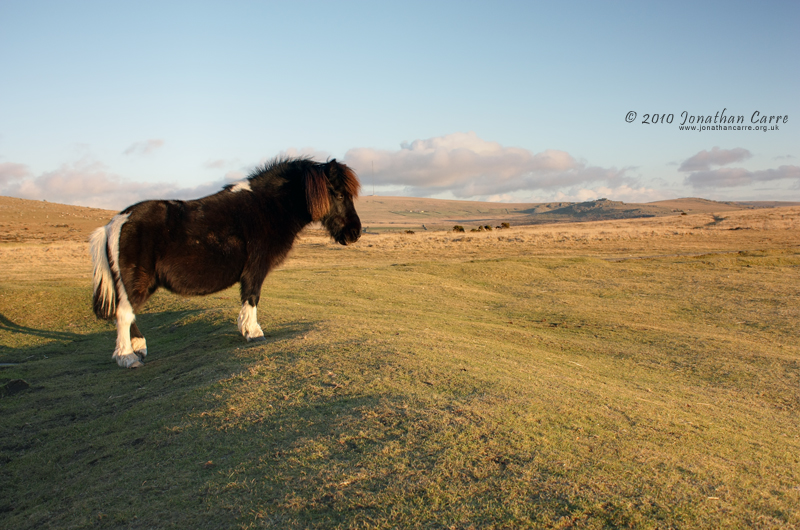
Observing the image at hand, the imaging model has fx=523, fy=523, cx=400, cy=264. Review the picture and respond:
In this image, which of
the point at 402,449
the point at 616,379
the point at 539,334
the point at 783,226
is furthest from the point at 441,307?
the point at 783,226

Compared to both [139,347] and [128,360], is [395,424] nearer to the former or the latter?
[128,360]

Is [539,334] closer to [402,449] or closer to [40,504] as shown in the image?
[402,449]

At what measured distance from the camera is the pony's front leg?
6797 mm

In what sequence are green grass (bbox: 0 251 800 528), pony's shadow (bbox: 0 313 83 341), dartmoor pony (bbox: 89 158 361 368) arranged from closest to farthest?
green grass (bbox: 0 251 800 528) < dartmoor pony (bbox: 89 158 361 368) < pony's shadow (bbox: 0 313 83 341)

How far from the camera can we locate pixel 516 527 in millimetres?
2717

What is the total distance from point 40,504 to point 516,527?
337 cm

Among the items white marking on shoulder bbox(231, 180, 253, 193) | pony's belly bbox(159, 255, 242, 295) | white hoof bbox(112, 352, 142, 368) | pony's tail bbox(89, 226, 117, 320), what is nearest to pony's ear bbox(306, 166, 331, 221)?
white marking on shoulder bbox(231, 180, 253, 193)

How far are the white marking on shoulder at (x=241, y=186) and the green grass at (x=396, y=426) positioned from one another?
2161mm

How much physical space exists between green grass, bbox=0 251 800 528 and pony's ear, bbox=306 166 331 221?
1704 millimetres

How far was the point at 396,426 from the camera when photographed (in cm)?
395

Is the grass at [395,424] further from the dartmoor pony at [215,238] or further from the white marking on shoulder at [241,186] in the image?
the white marking on shoulder at [241,186]

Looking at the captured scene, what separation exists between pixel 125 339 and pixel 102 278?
872 mm

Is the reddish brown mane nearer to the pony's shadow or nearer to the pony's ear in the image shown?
the pony's ear

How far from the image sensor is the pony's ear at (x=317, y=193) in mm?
7383
